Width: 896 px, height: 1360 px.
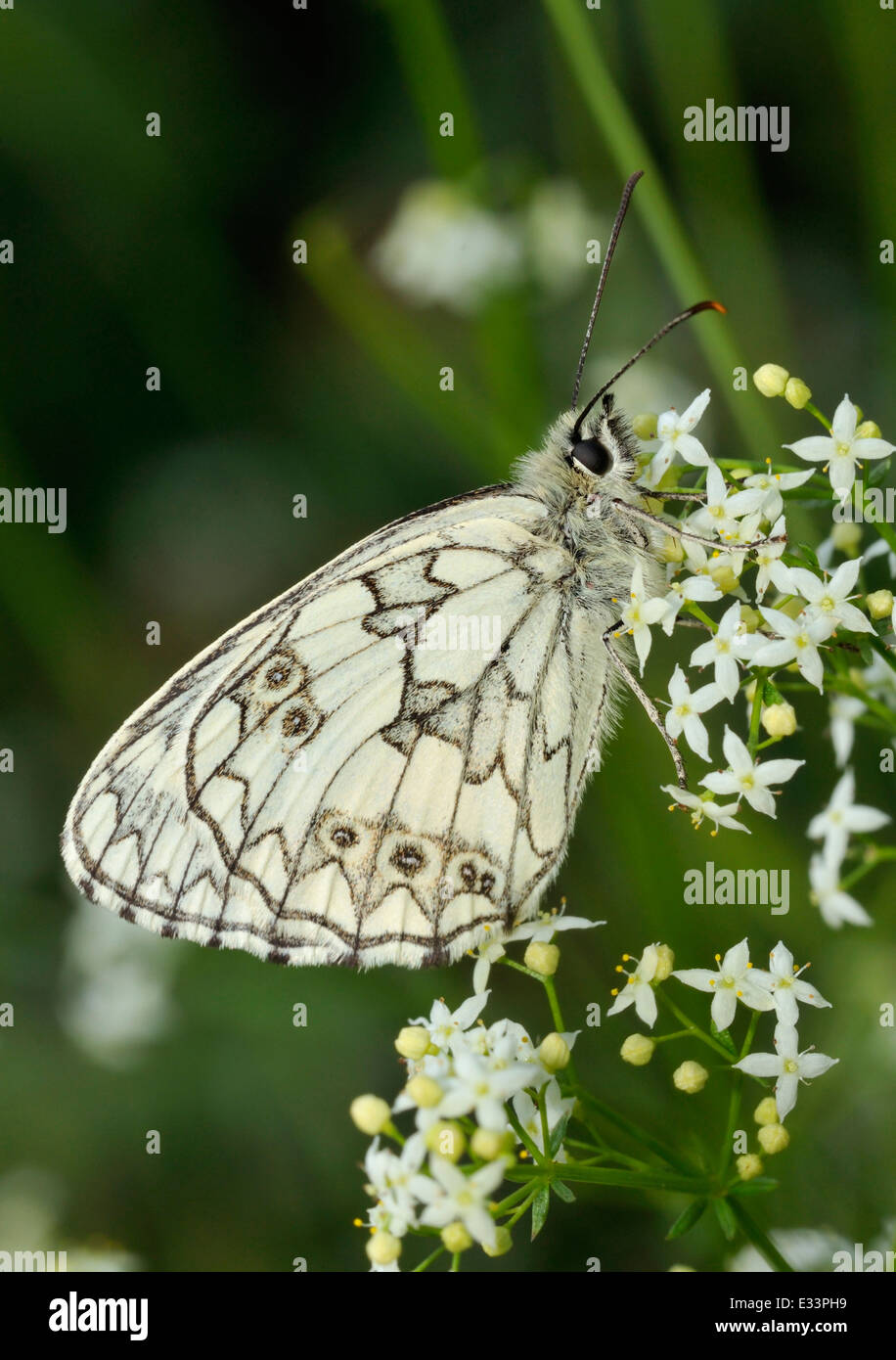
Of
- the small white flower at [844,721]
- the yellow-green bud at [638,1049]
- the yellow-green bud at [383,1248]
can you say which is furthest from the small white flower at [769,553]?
the yellow-green bud at [383,1248]

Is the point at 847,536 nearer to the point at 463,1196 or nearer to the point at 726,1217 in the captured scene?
the point at 726,1217

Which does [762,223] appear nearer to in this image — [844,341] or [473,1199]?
[844,341]

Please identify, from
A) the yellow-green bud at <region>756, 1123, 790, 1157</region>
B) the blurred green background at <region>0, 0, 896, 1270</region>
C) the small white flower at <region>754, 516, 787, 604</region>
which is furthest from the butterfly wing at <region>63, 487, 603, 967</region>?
the blurred green background at <region>0, 0, 896, 1270</region>

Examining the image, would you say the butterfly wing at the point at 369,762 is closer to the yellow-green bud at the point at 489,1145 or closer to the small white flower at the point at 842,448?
the yellow-green bud at the point at 489,1145

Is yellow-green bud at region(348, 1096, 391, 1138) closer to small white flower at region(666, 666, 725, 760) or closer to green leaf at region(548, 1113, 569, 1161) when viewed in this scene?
green leaf at region(548, 1113, 569, 1161)

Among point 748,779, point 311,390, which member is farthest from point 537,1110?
point 311,390

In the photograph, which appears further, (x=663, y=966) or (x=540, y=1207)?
(x=663, y=966)

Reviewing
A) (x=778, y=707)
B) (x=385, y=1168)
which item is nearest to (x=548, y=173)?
(x=778, y=707)

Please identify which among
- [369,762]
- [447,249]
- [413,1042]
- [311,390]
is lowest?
[413,1042]
